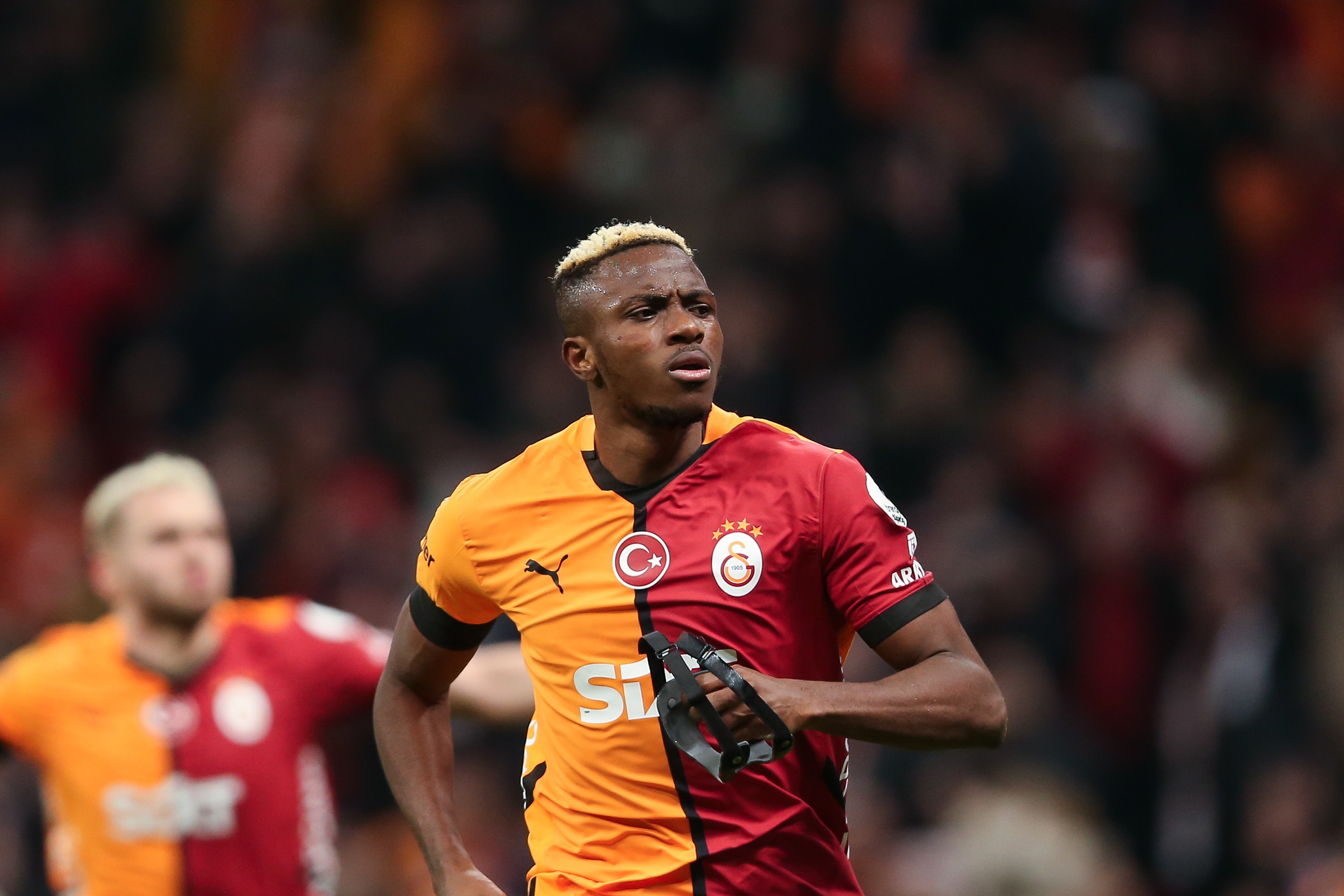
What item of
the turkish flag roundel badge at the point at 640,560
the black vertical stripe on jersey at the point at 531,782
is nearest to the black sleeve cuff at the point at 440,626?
the black vertical stripe on jersey at the point at 531,782

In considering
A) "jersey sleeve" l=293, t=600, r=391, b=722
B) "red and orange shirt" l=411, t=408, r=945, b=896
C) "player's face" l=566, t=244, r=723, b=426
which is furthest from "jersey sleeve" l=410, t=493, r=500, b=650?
"jersey sleeve" l=293, t=600, r=391, b=722

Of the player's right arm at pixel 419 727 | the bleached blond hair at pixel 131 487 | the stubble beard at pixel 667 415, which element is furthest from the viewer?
the bleached blond hair at pixel 131 487

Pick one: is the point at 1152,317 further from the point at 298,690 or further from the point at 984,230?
the point at 298,690

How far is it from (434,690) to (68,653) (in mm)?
1817

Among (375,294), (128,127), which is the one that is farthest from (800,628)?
(128,127)

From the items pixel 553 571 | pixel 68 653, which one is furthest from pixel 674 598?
pixel 68 653

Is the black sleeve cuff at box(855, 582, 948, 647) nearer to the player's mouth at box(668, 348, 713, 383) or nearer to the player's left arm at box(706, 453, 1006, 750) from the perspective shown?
the player's left arm at box(706, 453, 1006, 750)

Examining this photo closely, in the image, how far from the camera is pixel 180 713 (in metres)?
5.57

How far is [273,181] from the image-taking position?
11.4 m

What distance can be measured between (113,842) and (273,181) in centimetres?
665

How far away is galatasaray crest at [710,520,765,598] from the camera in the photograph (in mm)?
3857

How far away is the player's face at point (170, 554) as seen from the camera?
5.61 m

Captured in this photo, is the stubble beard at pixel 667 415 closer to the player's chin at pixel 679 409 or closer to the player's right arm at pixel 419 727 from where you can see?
the player's chin at pixel 679 409

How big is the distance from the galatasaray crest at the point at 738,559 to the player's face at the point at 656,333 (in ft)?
0.89
